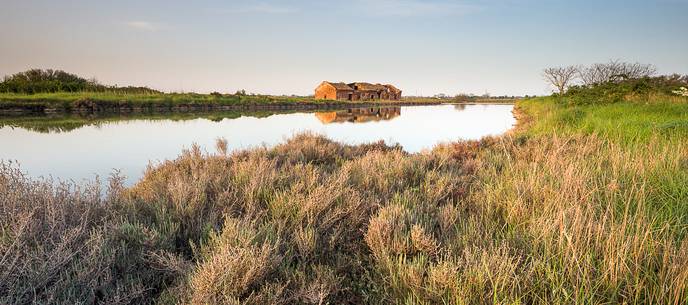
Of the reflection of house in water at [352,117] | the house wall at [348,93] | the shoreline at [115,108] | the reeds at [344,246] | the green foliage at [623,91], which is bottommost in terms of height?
the reeds at [344,246]

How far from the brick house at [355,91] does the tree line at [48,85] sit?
37.5 metres

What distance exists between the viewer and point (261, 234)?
3074 millimetres

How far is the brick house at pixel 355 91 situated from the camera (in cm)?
7802

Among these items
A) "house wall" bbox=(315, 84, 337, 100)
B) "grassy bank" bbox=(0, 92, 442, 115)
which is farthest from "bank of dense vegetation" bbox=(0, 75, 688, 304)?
"house wall" bbox=(315, 84, 337, 100)

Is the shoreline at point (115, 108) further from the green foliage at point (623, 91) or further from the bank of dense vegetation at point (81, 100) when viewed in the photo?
the green foliage at point (623, 91)

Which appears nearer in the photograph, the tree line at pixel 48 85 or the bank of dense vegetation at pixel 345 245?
the bank of dense vegetation at pixel 345 245

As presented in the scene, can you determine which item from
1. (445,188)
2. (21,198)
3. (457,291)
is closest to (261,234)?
(457,291)

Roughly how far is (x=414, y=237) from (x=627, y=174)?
3.48 metres

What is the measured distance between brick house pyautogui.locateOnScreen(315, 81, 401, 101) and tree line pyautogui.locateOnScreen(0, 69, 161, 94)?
37.5 metres

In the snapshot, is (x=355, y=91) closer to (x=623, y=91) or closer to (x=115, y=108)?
(x=115, y=108)

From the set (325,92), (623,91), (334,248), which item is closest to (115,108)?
(334,248)

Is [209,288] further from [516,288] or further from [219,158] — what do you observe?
[219,158]

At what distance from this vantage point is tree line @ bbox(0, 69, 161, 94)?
34469 mm

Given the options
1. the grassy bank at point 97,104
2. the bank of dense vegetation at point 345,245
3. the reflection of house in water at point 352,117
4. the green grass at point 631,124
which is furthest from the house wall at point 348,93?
the bank of dense vegetation at point 345,245
